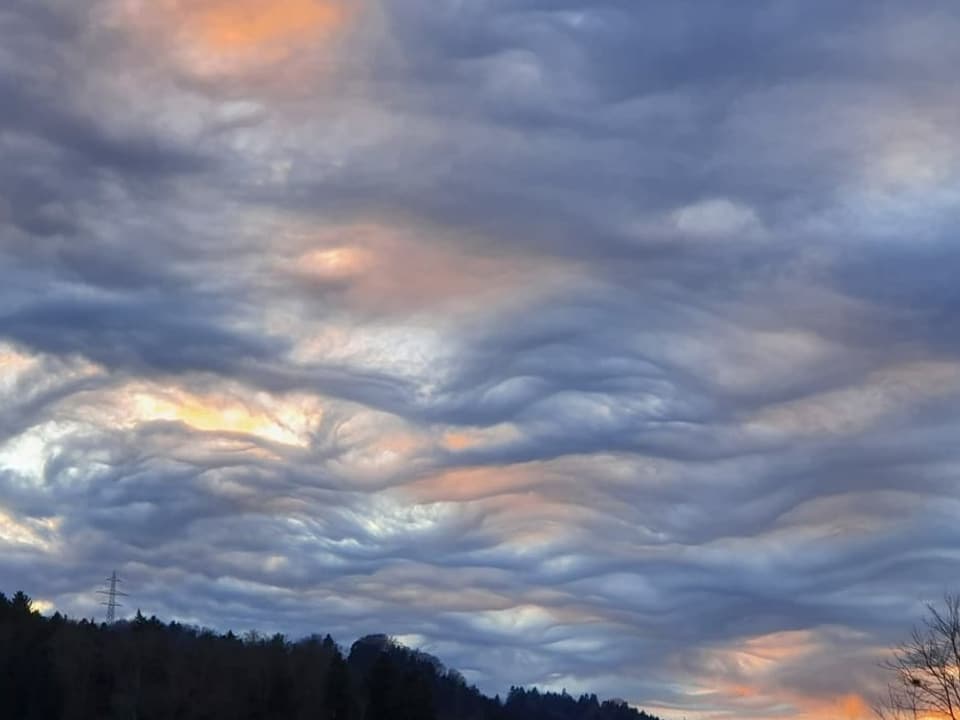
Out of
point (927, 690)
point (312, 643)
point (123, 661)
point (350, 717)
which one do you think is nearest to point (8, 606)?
point (123, 661)

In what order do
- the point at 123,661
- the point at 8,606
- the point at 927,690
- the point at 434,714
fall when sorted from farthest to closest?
the point at 8,606 → the point at 123,661 → the point at 434,714 → the point at 927,690

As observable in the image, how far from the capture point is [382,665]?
162 meters

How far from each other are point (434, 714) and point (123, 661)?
42.8 metres

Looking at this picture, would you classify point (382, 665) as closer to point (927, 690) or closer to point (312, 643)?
point (312, 643)

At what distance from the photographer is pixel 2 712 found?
531 ft

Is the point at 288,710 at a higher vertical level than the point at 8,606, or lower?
lower

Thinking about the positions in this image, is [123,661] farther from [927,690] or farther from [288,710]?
[927,690]

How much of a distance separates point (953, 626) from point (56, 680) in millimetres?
131280

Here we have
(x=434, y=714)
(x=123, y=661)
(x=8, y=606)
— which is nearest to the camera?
(x=434, y=714)

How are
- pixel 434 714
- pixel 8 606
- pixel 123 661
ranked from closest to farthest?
pixel 434 714
pixel 123 661
pixel 8 606

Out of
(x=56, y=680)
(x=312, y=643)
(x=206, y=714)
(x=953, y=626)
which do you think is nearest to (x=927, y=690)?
(x=953, y=626)

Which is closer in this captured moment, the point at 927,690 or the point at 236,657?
the point at 927,690

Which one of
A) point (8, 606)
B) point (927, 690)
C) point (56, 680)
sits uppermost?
point (8, 606)

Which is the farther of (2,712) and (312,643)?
(312,643)
